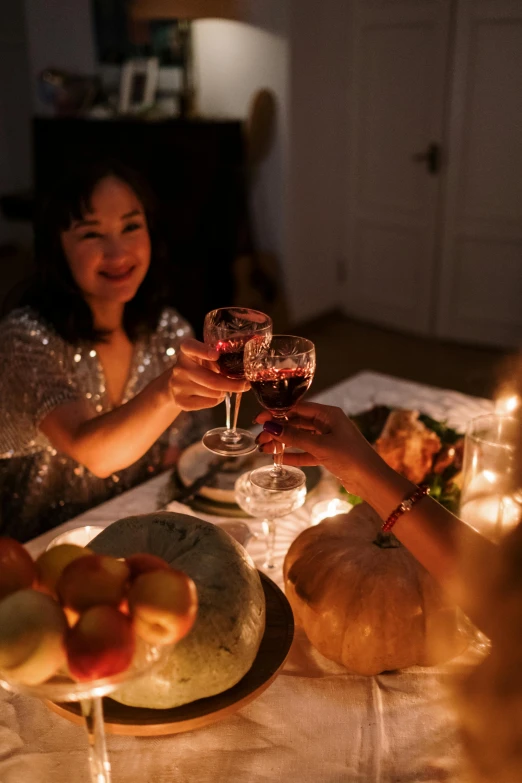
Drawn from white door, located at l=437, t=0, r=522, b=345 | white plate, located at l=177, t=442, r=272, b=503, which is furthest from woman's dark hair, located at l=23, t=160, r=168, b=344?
white door, located at l=437, t=0, r=522, b=345

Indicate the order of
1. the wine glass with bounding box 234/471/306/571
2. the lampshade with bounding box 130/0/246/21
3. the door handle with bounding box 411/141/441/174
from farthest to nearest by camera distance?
the door handle with bounding box 411/141/441/174 < the lampshade with bounding box 130/0/246/21 < the wine glass with bounding box 234/471/306/571

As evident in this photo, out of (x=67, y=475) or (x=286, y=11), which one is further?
(x=286, y=11)

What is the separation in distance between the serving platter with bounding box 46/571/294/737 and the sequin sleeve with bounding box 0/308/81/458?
2.81 feet

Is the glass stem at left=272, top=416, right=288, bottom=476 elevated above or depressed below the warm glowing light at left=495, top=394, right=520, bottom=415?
above

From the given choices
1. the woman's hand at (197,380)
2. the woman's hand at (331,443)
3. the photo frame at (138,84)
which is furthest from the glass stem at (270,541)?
the photo frame at (138,84)

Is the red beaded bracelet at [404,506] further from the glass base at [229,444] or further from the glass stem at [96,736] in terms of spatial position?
the glass stem at [96,736]

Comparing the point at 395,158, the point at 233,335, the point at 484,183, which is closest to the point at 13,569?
the point at 233,335

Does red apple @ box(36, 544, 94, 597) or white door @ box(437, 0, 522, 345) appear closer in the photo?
red apple @ box(36, 544, 94, 597)

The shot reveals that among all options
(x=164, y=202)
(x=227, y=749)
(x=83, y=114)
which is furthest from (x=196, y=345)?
(x=83, y=114)

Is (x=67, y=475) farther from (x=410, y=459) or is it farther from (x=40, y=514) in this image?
(x=410, y=459)

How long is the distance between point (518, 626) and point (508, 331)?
450 centimetres

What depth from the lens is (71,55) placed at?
538 centimetres

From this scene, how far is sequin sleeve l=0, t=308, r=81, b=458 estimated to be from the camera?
158 cm

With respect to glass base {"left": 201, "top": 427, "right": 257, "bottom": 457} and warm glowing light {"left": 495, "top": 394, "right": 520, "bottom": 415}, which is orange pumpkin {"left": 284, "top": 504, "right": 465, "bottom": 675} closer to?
glass base {"left": 201, "top": 427, "right": 257, "bottom": 457}
